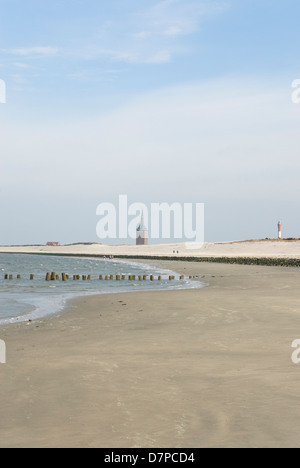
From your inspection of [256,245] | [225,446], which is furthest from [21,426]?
[256,245]

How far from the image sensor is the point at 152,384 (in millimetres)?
8453

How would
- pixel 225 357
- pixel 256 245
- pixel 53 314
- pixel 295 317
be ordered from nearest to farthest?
Result: pixel 225 357 → pixel 295 317 → pixel 53 314 → pixel 256 245

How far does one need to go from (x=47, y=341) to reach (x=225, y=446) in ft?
26.0

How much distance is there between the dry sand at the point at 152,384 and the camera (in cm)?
620

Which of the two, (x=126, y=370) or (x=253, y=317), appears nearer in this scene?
(x=126, y=370)

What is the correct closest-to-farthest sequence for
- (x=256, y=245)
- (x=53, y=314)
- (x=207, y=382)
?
(x=207, y=382) → (x=53, y=314) → (x=256, y=245)

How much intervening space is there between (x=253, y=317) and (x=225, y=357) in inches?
243

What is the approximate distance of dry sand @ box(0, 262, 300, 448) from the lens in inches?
244

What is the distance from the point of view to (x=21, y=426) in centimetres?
654

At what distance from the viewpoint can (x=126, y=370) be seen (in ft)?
31.2

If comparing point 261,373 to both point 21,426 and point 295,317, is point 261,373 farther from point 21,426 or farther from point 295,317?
point 295,317

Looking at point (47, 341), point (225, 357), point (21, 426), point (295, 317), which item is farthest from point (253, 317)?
point (21, 426)
